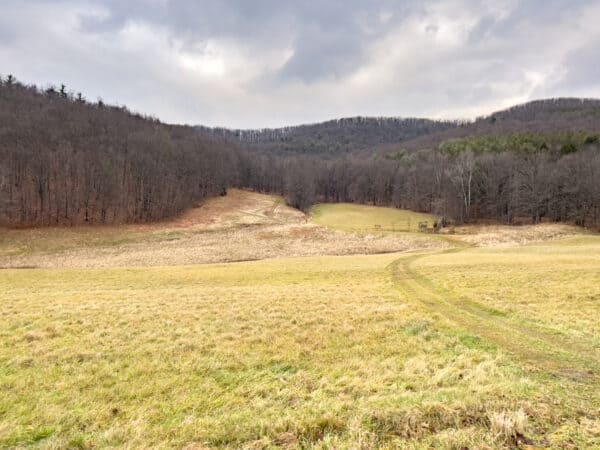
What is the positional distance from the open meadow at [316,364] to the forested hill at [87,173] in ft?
136

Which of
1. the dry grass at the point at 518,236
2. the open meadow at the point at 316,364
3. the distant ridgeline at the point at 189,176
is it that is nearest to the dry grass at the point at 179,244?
the dry grass at the point at 518,236

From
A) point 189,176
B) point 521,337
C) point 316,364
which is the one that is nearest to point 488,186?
point 189,176

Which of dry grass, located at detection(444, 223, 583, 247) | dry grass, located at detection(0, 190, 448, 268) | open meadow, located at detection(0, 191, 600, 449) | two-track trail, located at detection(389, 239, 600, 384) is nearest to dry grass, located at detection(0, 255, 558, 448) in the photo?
open meadow, located at detection(0, 191, 600, 449)

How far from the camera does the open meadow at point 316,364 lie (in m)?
4.97

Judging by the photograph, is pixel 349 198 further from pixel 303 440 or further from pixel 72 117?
pixel 303 440

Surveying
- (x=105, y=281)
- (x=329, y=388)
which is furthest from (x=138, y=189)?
(x=329, y=388)

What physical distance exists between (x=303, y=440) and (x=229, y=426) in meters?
1.24

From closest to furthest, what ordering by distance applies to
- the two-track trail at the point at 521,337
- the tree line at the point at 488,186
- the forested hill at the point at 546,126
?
the two-track trail at the point at 521,337 → the tree line at the point at 488,186 → the forested hill at the point at 546,126

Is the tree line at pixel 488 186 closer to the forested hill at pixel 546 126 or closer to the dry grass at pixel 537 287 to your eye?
the forested hill at pixel 546 126

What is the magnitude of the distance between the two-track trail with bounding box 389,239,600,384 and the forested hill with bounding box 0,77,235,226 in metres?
58.1

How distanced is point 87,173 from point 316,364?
65.2 meters

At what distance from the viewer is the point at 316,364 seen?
7.91 m

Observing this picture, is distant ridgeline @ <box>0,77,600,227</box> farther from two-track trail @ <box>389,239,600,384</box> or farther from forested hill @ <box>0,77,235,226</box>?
two-track trail @ <box>389,239,600,384</box>

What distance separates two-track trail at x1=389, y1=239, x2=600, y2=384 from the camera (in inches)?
295
